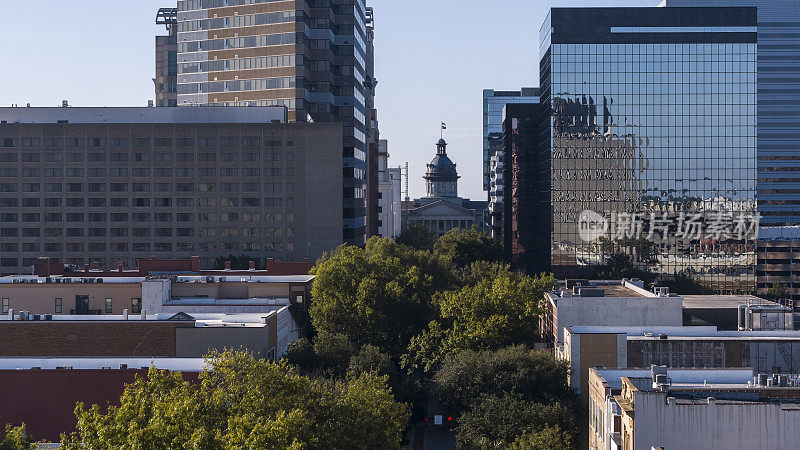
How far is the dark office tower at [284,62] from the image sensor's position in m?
148

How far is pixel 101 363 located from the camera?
5869cm

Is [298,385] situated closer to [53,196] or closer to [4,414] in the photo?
[4,414]

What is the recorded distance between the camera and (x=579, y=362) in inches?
2489

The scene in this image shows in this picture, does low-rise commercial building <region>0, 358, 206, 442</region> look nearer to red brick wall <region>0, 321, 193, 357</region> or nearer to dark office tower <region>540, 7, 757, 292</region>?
red brick wall <region>0, 321, 193, 357</region>

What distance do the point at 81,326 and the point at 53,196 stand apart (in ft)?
269

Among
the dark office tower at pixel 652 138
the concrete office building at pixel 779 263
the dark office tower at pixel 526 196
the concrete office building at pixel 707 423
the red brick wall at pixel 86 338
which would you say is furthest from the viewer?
the dark office tower at pixel 526 196

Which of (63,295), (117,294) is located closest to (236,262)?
(117,294)

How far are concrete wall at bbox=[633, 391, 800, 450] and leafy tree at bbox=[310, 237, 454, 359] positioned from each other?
44.2m

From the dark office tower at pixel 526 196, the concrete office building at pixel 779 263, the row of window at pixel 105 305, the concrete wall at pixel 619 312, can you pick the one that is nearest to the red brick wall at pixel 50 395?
the row of window at pixel 105 305

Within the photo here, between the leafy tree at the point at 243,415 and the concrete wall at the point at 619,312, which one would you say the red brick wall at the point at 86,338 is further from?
the concrete wall at the point at 619,312

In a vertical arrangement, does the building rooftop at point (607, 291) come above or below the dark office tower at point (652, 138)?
below

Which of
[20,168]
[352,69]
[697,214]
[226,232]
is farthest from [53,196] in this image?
[697,214]

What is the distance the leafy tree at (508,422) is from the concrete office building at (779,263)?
362 ft

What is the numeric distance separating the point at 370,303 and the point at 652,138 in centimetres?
7291
